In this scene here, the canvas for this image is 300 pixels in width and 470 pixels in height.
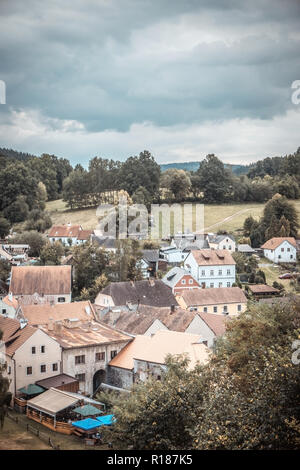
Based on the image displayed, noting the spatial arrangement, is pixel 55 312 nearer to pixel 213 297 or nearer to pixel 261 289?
pixel 213 297

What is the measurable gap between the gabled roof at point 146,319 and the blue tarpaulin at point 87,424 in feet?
38.0

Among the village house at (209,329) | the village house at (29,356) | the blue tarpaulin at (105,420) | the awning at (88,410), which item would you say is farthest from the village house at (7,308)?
the blue tarpaulin at (105,420)

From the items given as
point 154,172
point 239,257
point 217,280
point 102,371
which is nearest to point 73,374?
point 102,371

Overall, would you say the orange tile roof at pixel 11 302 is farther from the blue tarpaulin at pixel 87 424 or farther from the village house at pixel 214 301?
the blue tarpaulin at pixel 87 424

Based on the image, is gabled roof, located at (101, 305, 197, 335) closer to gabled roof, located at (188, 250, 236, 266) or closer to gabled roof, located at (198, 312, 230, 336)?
gabled roof, located at (198, 312, 230, 336)

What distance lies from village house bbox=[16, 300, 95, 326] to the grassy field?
40.7 meters

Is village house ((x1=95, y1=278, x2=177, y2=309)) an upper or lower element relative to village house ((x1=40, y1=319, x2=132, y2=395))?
upper

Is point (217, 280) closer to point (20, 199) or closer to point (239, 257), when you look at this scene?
point (239, 257)

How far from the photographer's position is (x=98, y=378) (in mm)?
33656

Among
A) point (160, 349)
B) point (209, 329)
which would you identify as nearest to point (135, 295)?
point (209, 329)

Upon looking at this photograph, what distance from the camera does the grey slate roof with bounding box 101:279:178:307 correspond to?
4668cm

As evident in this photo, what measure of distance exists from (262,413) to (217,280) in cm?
4333

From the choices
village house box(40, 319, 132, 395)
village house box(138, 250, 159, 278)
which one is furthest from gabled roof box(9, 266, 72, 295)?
village house box(40, 319, 132, 395)

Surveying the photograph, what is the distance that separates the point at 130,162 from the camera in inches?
3917
